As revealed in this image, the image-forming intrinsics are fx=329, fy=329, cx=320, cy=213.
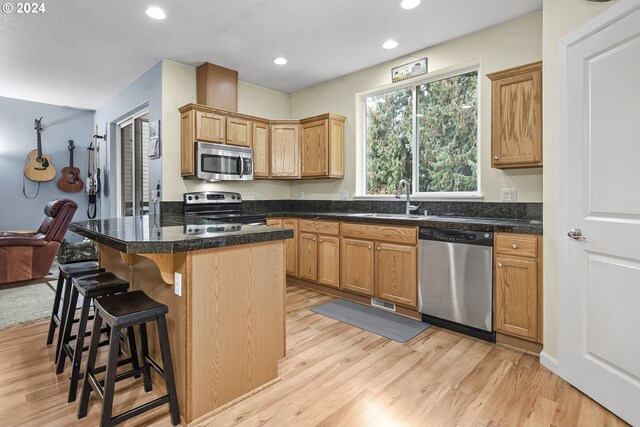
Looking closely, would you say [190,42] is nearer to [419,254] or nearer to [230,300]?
[230,300]

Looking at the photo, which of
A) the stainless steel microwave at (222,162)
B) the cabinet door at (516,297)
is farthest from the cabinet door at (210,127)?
the cabinet door at (516,297)

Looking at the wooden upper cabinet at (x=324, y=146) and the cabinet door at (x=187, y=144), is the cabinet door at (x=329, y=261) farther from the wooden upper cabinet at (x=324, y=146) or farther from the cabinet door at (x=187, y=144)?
the cabinet door at (x=187, y=144)

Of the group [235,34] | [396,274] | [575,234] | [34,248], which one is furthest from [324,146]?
[34,248]

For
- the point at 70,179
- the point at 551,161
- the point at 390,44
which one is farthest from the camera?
the point at 70,179

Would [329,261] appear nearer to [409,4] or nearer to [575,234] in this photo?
[575,234]

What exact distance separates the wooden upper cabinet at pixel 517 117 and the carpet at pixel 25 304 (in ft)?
14.8

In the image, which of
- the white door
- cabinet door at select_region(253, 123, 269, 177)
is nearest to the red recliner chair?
cabinet door at select_region(253, 123, 269, 177)

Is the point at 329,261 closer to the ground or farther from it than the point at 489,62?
closer to the ground

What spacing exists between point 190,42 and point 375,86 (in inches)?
85.8

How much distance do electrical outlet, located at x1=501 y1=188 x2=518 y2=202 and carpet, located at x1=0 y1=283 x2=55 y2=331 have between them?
4.51 metres

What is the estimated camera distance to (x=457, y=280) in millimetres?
2754

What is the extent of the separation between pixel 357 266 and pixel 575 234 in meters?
1.97

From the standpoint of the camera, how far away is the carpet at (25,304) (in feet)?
10.2

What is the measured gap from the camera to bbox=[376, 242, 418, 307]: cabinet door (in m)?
3.07
